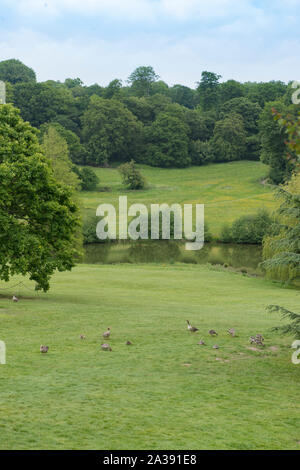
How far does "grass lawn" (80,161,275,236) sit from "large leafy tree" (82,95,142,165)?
704cm

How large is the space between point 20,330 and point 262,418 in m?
10.7

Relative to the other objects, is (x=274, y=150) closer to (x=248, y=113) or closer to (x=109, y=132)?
(x=248, y=113)

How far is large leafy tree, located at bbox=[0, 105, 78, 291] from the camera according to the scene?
2567 cm

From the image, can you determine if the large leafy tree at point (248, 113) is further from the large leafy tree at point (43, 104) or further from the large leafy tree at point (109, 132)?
the large leafy tree at point (43, 104)

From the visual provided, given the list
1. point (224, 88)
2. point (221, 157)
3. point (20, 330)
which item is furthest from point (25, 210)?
point (224, 88)

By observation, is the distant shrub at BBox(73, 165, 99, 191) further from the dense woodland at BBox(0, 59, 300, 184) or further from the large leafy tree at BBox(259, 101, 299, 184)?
the large leafy tree at BBox(259, 101, 299, 184)

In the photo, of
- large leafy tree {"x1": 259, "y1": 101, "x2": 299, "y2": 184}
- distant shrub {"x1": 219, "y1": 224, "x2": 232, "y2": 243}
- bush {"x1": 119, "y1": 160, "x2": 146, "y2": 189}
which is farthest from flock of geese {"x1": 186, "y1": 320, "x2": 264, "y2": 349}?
large leafy tree {"x1": 259, "y1": 101, "x2": 299, "y2": 184}

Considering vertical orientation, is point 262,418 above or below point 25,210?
below

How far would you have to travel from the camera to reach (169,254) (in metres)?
73.4

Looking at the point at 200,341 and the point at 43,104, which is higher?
the point at 43,104

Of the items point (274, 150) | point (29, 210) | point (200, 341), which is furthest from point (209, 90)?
point (200, 341)

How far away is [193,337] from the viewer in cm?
2034

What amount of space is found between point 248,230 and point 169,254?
13487 millimetres

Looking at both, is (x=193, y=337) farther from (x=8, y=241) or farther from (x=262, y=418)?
(x=8, y=241)
